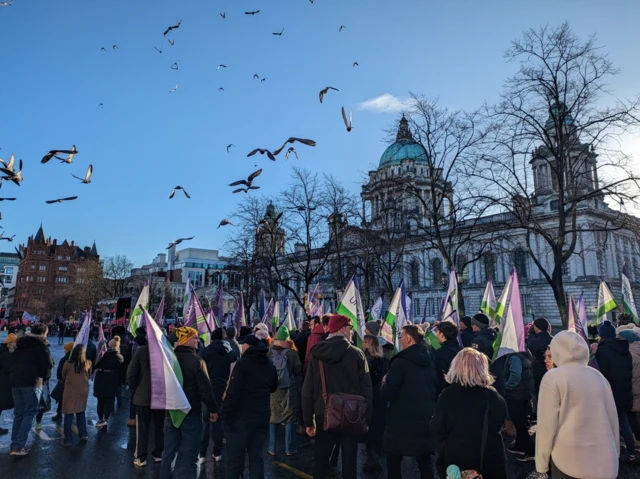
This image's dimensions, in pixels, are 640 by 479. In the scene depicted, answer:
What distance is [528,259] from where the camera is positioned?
60.4 meters

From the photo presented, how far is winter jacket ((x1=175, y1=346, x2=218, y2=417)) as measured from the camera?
19.5 feet

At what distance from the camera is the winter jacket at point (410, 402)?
16.4 ft

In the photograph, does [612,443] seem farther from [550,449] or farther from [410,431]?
[410,431]

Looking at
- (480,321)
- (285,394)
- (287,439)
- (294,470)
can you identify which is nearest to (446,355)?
(480,321)

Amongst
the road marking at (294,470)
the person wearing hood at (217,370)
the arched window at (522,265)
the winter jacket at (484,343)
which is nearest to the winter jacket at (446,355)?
the winter jacket at (484,343)

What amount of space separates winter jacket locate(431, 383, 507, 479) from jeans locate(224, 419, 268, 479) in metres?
2.30

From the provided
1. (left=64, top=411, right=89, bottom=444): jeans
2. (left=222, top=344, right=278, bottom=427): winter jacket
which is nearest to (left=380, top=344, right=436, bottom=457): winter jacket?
(left=222, top=344, right=278, bottom=427): winter jacket

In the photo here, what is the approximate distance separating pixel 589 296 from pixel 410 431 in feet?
190

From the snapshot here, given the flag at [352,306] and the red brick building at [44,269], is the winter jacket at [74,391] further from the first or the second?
the red brick building at [44,269]

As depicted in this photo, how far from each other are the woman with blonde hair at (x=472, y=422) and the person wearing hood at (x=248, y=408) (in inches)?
86.1

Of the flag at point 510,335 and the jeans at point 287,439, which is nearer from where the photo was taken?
the flag at point 510,335

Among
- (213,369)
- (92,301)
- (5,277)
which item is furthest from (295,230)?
(5,277)

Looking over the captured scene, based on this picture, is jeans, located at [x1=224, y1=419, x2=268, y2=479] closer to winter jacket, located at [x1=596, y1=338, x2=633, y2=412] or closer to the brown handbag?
the brown handbag

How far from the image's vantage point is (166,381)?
A: 572cm
